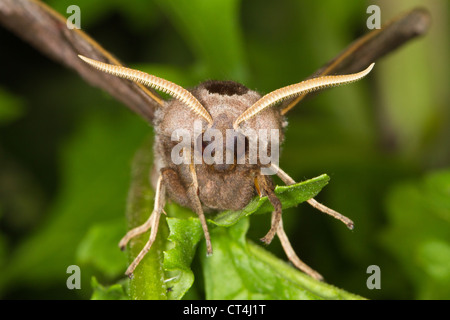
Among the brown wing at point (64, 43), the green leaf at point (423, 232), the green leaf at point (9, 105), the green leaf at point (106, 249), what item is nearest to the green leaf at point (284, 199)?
the brown wing at point (64, 43)

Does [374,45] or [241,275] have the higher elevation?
[374,45]

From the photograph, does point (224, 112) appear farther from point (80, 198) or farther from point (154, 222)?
point (80, 198)

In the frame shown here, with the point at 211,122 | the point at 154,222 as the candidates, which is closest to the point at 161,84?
the point at 211,122

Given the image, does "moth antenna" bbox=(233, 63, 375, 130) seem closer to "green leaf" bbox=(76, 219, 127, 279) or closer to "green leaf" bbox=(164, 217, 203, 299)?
"green leaf" bbox=(164, 217, 203, 299)

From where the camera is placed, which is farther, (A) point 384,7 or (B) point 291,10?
(B) point 291,10

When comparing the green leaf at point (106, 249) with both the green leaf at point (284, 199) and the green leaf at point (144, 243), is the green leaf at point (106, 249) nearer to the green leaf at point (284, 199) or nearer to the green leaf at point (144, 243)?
the green leaf at point (144, 243)
